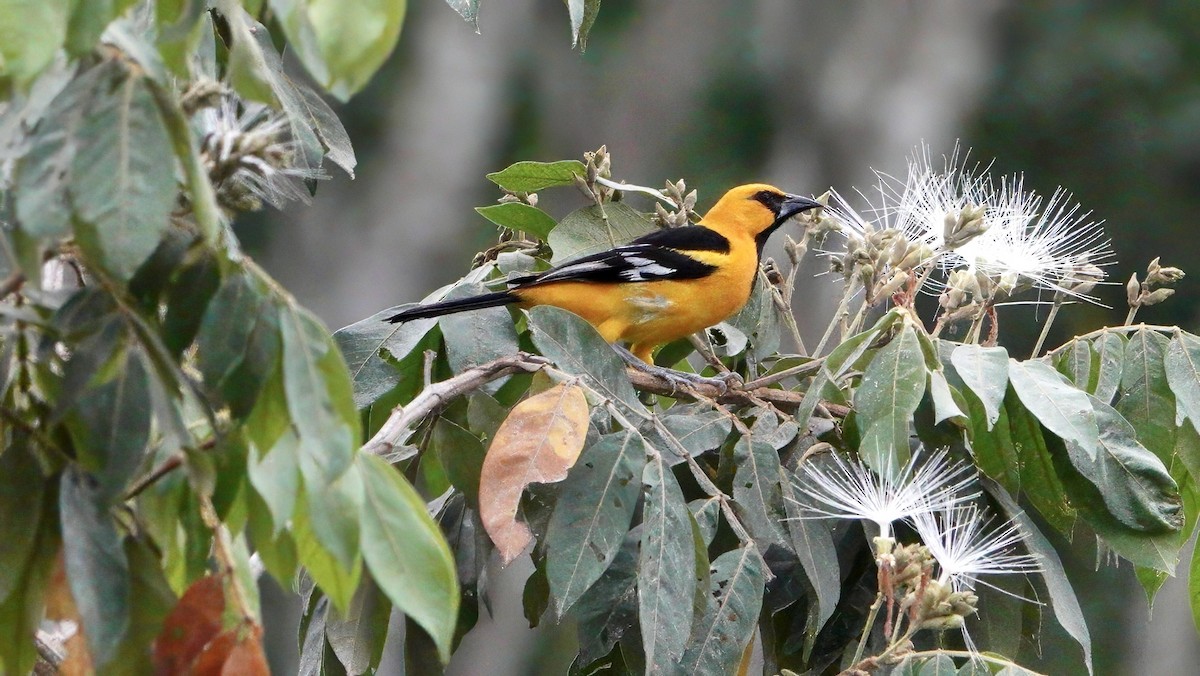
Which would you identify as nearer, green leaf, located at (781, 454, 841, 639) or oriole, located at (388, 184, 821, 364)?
green leaf, located at (781, 454, 841, 639)

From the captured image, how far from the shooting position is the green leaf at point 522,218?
10.4 ft

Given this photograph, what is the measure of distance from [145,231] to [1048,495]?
1.84 m

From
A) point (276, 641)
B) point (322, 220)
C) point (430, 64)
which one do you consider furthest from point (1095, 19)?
point (276, 641)

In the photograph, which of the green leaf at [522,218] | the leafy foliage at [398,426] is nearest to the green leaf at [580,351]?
the leafy foliage at [398,426]

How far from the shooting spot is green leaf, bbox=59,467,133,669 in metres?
1.34

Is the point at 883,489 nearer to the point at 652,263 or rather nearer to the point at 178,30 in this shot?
the point at 178,30

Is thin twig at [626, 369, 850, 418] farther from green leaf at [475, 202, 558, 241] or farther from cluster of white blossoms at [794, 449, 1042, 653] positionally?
green leaf at [475, 202, 558, 241]

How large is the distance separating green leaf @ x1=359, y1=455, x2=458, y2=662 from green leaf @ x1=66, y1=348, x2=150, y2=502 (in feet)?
0.77

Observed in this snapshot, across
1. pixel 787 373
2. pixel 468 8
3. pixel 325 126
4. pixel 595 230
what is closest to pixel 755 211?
pixel 595 230

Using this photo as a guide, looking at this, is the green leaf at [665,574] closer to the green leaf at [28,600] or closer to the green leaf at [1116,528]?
the green leaf at [1116,528]

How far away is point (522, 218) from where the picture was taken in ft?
10.6

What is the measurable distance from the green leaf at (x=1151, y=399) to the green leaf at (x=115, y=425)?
1958mm

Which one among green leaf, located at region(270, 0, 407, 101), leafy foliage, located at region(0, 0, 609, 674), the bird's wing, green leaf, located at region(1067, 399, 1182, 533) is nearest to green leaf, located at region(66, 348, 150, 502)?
leafy foliage, located at region(0, 0, 609, 674)

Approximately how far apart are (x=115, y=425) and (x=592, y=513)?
1035mm
